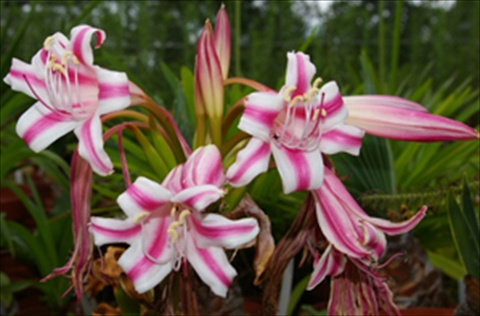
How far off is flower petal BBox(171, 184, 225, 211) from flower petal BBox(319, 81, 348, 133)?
9 cm

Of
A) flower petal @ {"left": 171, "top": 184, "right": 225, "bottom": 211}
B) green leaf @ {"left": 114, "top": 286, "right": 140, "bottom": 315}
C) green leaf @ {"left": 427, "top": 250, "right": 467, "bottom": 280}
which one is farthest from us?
green leaf @ {"left": 427, "top": 250, "right": 467, "bottom": 280}

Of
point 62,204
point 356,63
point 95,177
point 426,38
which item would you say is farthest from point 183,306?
point 426,38

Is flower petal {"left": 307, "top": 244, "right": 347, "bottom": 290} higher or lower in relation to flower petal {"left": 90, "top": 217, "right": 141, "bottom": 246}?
lower

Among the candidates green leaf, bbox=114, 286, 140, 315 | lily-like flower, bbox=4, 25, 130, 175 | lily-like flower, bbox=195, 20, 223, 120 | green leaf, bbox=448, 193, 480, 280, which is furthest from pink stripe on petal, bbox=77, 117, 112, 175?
green leaf, bbox=448, 193, 480, 280

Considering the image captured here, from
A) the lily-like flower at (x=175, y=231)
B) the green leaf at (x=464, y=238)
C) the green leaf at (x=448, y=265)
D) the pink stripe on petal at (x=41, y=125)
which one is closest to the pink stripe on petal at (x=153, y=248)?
the lily-like flower at (x=175, y=231)

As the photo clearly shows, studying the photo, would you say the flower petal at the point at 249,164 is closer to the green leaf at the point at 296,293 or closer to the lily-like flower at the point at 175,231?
the lily-like flower at the point at 175,231

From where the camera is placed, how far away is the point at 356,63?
2.52 metres

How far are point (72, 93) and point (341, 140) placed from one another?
0.19 m

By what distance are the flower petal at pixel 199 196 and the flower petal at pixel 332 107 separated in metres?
0.09

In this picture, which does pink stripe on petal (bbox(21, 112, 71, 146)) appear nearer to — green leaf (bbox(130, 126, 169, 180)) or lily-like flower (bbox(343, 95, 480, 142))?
green leaf (bbox(130, 126, 169, 180))

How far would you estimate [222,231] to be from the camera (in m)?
0.44

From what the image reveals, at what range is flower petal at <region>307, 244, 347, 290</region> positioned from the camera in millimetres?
520

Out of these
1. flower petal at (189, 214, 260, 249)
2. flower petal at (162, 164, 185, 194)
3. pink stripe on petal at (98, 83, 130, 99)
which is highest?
pink stripe on petal at (98, 83, 130, 99)

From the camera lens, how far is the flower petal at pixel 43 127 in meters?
0.47
